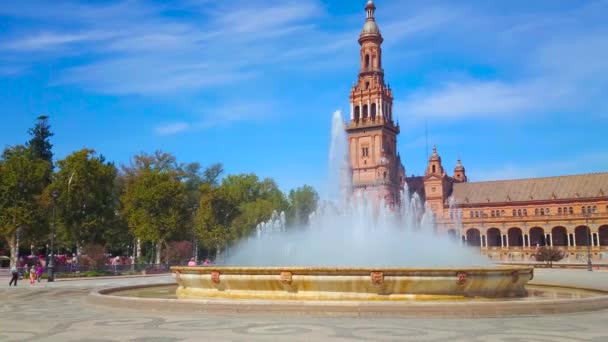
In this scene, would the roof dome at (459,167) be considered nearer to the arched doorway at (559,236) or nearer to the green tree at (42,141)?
the arched doorway at (559,236)

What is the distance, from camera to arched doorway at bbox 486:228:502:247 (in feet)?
328

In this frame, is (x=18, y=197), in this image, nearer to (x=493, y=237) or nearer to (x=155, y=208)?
(x=155, y=208)

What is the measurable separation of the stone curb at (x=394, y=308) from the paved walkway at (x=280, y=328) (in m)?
0.26

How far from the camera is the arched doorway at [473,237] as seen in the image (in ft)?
330

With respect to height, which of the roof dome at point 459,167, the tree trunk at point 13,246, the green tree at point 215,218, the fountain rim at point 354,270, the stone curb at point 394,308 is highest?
the roof dome at point 459,167

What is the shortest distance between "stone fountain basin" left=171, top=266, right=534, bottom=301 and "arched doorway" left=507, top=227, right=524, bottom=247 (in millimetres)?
87682

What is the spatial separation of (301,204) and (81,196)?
4375cm

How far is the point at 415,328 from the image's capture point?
11.2 meters

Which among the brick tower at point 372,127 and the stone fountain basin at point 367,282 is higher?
the brick tower at point 372,127

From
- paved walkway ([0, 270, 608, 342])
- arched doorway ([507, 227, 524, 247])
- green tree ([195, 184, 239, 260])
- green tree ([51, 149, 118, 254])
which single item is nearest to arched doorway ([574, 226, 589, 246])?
arched doorway ([507, 227, 524, 247])

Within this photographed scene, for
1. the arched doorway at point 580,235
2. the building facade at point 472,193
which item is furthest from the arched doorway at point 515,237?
the arched doorway at point 580,235

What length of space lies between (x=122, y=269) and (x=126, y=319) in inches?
1315

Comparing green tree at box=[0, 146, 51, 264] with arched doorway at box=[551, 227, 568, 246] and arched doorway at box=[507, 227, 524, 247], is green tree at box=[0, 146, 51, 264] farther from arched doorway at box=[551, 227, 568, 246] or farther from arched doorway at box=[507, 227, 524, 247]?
arched doorway at box=[551, 227, 568, 246]

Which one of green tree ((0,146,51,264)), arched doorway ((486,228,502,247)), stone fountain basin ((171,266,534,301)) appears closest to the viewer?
stone fountain basin ((171,266,534,301))
